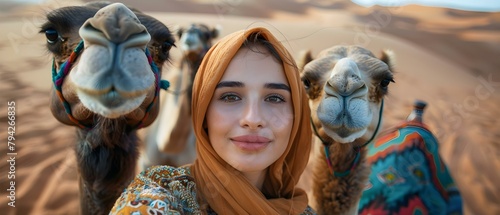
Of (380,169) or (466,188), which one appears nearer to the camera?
(380,169)

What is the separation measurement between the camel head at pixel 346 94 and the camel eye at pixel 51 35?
1.48m

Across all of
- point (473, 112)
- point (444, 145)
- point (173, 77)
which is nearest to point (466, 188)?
point (444, 145)

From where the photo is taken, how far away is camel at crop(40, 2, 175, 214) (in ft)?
4.99

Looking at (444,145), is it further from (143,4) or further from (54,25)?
(54,25)

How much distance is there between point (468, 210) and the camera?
8781mm

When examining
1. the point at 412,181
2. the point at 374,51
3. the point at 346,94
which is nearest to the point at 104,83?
the point at 346,94

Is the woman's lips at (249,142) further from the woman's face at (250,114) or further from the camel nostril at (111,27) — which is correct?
the camel nostril at (111,27)

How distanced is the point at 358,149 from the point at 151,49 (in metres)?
1.51

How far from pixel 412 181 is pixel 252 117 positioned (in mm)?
2407

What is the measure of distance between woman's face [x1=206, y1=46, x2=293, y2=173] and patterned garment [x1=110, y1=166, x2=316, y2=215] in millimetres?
208

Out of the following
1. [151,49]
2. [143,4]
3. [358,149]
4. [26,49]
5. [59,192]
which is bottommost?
[59,192]

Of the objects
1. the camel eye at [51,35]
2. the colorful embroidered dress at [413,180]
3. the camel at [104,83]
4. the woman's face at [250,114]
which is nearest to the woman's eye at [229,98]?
the woman's face at [250,114]

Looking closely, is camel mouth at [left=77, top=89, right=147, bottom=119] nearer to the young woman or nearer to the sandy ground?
the young woman

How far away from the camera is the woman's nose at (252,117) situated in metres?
1.68
